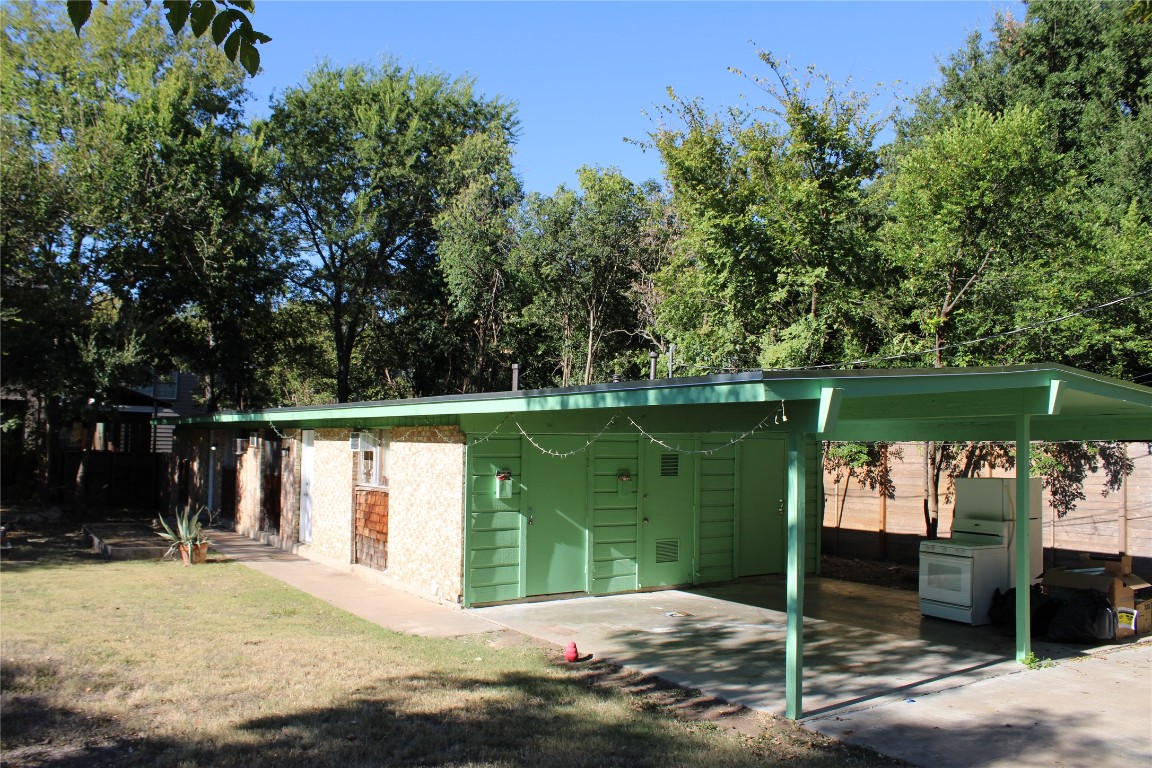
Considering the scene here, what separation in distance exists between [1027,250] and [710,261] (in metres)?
5.43

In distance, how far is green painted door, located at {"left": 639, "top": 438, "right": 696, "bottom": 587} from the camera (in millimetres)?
11148

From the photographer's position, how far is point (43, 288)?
16750 mm

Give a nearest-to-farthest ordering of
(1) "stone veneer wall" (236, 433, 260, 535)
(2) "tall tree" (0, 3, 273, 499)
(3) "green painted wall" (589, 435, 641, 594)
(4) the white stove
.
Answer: (4) the white stove < (3) "green painted wall" (589, 435, 641, 594) < (1) "stone veneer wall" (236, 433, 260, 535) < (2) "tall tree" (0, 3, 273, 499)

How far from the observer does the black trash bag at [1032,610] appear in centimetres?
893

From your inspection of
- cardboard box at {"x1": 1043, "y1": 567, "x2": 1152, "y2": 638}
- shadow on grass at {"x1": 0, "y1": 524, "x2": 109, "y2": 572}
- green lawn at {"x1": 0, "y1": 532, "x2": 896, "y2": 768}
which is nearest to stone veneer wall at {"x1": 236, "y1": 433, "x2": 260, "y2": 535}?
shadow on grass at {"x1": 0, "y1": 524, "x2": 109, "y2": 572}

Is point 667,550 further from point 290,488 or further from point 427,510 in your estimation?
point 290,488

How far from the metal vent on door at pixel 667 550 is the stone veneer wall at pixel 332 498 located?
15.1ft

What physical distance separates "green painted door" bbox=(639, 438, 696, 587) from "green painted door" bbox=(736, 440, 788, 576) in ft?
3.46

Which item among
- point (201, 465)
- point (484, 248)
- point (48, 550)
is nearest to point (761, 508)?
point (48, 550)

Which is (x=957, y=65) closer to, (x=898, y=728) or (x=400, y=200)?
(x=400, y=200)

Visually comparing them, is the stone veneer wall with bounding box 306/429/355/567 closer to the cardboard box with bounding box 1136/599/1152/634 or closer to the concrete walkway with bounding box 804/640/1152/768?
the concrete walkway with bounding box 804/640/1152/768

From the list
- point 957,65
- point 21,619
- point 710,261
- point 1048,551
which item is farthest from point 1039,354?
point 21,619

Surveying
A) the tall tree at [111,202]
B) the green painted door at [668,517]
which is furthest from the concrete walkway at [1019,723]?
the tall tree at [111,202]

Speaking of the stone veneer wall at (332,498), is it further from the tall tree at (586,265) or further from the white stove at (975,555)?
the tall tree at (586,265)
